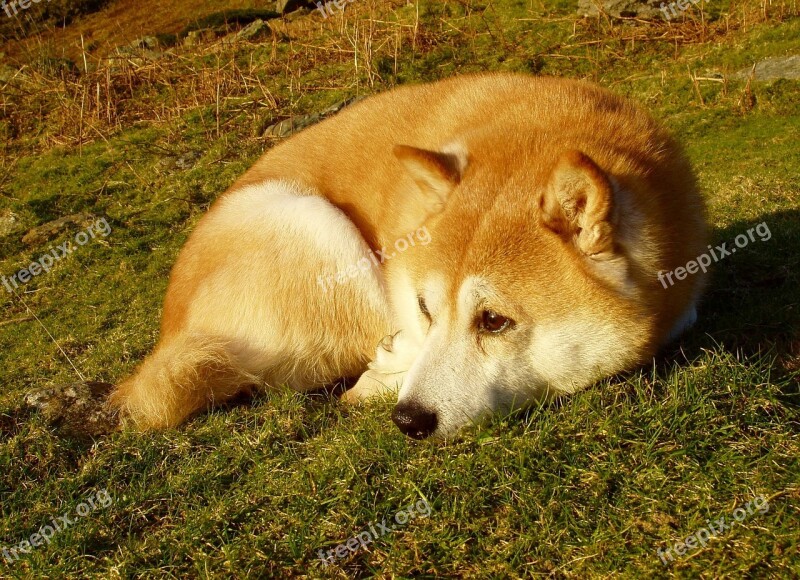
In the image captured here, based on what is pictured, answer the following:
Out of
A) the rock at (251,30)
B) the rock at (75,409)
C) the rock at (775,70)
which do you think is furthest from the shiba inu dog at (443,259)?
the rock at (251,30)

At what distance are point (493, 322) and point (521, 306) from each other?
0.15 metres

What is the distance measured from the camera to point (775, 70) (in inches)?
324

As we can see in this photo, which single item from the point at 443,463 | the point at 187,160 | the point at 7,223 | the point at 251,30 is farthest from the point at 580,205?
the point at 251,30

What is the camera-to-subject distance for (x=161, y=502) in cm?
301

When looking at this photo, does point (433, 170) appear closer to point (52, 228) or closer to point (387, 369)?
point (387, 369)

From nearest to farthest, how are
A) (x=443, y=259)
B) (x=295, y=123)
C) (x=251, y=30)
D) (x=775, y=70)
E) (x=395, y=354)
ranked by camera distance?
1. (x=443, y=259)
2. (x=395, y=354)
3. (x=775, y=70)
4. (x=295, y=123)
5. (x=251, y=30)

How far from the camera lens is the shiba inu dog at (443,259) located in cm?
294

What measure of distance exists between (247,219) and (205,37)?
875cm

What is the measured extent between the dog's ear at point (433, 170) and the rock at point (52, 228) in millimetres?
5483

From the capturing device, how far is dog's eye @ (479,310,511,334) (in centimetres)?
298

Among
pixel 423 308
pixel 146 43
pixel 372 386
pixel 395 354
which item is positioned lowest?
pixel 372 386

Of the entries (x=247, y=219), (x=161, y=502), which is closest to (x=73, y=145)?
(x=247, y=219)

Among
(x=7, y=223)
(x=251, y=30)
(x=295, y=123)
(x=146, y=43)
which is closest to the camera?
(x=7, y=223)

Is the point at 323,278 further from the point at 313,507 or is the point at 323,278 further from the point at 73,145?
the point at 73,145
